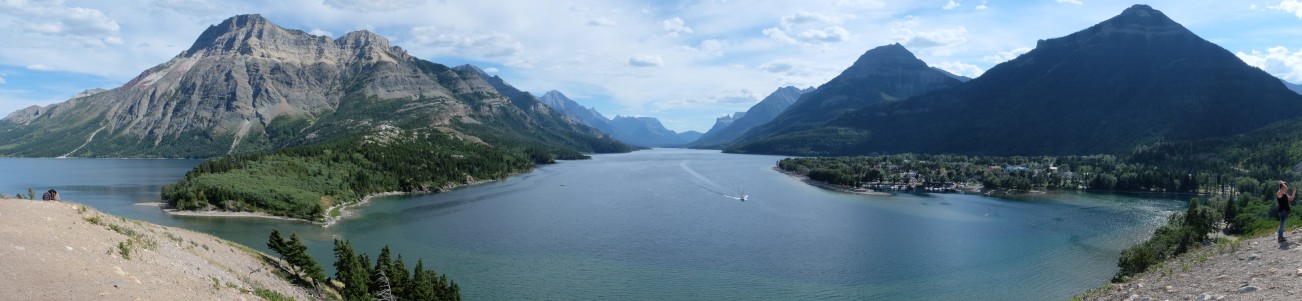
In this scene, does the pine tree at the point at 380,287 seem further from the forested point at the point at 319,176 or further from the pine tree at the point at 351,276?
the forested point at the point at 319,176

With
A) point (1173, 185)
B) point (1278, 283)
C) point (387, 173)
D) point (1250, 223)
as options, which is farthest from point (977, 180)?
point (1278, 283)

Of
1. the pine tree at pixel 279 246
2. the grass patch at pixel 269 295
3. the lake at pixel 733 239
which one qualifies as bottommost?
the lake at pixel 733 239

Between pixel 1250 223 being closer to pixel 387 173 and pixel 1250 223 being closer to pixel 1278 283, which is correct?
pixel 1278 283

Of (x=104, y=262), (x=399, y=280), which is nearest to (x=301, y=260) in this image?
(x=399, y=280)

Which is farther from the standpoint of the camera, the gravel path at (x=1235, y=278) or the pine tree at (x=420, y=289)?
the pine tree at (x=420, y=289)

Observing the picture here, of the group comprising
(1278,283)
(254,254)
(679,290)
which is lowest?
(679,290)

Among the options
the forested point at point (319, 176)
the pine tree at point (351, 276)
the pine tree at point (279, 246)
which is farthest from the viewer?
the forested point at point (319, 176)

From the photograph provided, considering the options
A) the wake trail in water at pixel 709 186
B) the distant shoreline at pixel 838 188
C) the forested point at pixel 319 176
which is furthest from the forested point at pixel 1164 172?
the forested point at pixel 319 176

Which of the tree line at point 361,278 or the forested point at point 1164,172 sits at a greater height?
the forested point at point 1164,172
